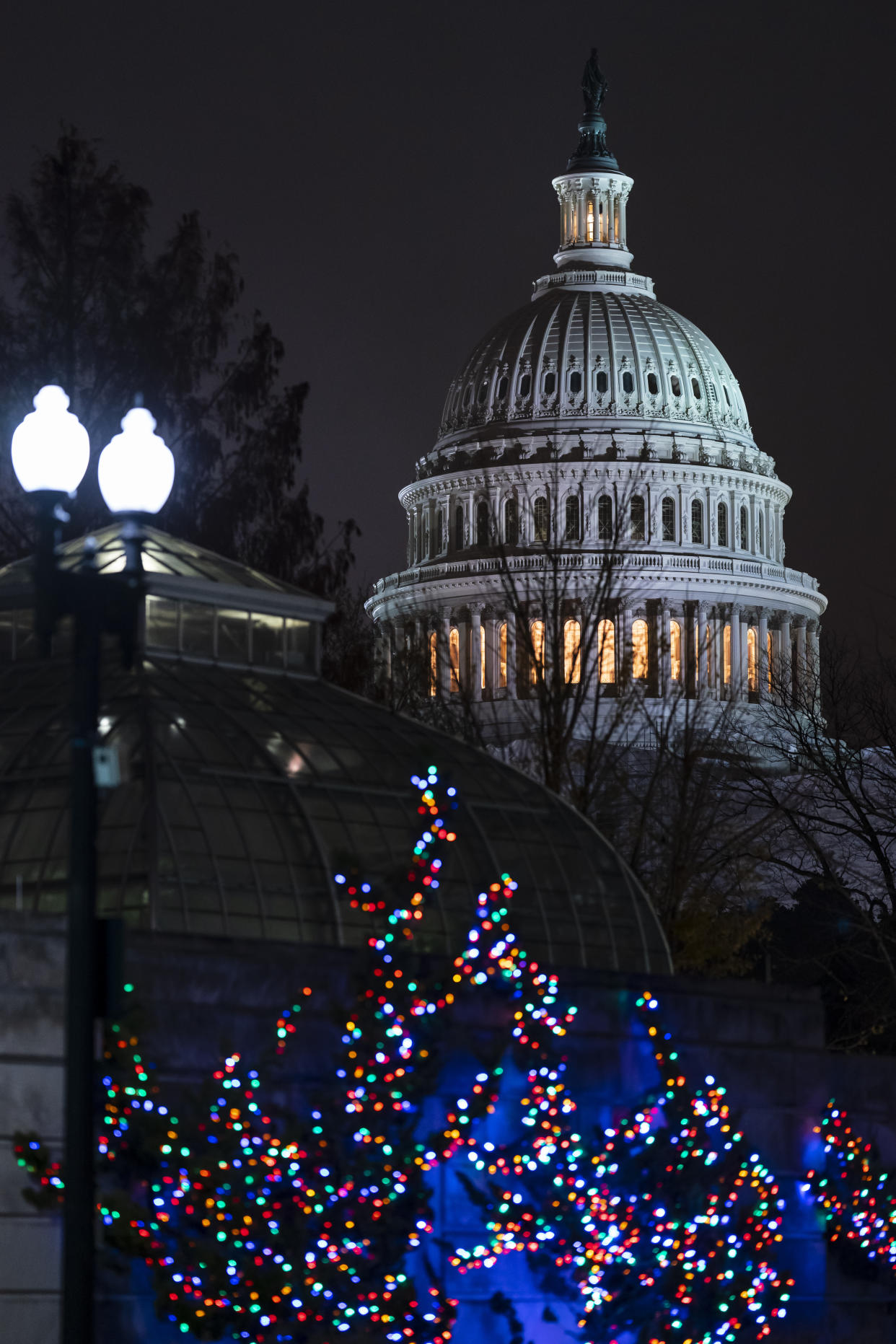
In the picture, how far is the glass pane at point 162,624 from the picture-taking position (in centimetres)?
2372

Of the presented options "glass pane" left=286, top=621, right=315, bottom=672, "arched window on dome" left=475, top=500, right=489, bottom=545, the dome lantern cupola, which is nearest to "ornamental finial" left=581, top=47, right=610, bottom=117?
the dome lantern cupola

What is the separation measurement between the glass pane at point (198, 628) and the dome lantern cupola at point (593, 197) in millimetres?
121991

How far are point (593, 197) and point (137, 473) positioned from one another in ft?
459

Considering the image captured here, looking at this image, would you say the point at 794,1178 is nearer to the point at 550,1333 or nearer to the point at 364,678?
the point at 550,1333

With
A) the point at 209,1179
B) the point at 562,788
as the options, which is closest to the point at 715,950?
the point at 562,788

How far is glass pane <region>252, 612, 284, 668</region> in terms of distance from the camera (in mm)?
24656

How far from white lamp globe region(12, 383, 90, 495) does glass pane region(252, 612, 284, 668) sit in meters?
9.78

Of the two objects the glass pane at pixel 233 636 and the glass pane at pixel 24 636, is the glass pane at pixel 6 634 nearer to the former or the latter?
the glass pane at pixel 24 636

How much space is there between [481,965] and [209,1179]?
2.85 meters

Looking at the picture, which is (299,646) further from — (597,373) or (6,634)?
(597,373)

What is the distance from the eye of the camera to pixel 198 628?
24.2m

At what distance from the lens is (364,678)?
48.9 meters

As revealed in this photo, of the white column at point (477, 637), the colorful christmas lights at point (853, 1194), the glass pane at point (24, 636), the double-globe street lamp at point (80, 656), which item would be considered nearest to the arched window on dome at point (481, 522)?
the white column at point (477, 637)

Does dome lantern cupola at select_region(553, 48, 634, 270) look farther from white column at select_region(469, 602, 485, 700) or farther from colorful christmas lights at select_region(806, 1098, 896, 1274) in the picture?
colorful christmas lights at select_region(806, 1098, 896, 1274)
